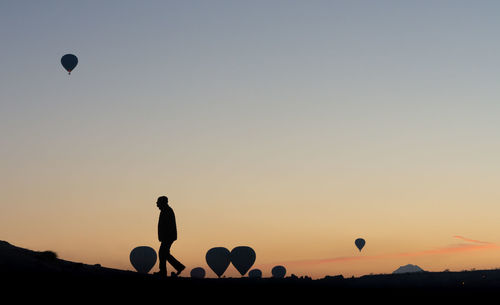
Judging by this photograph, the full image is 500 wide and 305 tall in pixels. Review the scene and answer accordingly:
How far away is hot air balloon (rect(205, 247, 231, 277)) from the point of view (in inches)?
4803

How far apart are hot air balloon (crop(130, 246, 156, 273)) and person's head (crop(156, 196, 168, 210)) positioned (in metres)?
88.0

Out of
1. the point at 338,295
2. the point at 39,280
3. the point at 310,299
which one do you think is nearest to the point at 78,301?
the point at 39,280

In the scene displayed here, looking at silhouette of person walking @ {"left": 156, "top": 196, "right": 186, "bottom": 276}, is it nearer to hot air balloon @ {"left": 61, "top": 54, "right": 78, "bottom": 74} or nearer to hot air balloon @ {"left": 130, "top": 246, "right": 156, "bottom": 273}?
hot air balloon @ {"left": 61, "top": 54, "right": 78, "bottom": 74}

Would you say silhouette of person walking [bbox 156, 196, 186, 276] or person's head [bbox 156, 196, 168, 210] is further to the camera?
person's head [bbox 156, 196, 168, 210]

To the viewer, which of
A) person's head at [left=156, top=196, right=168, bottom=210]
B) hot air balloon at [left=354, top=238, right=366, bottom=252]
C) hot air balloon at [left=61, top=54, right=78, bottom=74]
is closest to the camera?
person's head at [left=156, top=196, right=168, bottom=210]

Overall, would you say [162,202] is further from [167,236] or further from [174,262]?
[174,262]

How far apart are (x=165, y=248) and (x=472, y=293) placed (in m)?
12.7

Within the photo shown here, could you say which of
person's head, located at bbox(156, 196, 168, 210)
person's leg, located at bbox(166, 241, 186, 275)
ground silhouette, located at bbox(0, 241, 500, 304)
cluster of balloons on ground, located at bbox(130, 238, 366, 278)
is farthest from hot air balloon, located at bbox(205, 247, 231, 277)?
person's head, located at bbox(156, 196, 168, 210)

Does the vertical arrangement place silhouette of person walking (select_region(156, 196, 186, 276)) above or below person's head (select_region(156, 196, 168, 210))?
below

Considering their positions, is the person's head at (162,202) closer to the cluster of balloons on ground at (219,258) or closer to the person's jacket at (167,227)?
the person's jacket at (167,227)

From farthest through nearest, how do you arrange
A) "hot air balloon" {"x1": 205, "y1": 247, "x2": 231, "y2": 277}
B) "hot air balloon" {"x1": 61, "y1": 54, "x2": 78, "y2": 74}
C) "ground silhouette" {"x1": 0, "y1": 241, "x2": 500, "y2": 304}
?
"hot air balloon" {"x1": 205, "y1": 247, "x2": 231, "y2": 277}, "hot air balloon" {"x1": 61, "y1": 54, "x2": 78, "y2": 74}, "ground silhouette" {"x1": 0, "y1": 241, "x2": 500, "y2": 304}

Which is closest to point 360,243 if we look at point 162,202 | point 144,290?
point 162,202

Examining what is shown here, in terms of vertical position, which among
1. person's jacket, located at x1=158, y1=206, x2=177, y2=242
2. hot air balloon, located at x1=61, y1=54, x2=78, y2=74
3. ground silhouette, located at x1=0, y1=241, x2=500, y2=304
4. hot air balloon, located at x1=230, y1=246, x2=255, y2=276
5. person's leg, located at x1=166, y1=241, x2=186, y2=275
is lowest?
ground silhouette, located at x1=0, y1=241, x2=500, y2=304

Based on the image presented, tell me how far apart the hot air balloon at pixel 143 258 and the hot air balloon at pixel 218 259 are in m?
9.19
